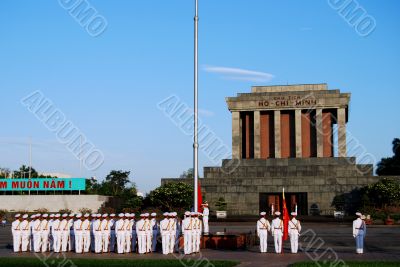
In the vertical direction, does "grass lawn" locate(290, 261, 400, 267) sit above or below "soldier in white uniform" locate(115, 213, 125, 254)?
below

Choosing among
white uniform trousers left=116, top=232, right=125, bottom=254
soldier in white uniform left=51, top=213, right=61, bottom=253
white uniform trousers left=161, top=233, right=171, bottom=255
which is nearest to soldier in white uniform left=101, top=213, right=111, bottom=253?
white uniform trousers left=116, top=232, right=125, bottom=254

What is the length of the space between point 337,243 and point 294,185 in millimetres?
21797

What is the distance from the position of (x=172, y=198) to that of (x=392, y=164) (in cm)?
4747

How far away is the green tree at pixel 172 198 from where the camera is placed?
45.8 m

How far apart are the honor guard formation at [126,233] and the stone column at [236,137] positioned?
28957mm

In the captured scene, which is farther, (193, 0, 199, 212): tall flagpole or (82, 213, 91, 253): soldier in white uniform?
(82, 213, 91, 253): soldier in white uniform

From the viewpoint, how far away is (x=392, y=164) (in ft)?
274

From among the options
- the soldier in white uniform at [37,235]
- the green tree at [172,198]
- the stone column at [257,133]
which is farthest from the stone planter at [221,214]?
the soldier in white uniform at [37,235]

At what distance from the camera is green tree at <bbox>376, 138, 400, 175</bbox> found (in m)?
82.1

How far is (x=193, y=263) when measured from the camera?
19.5 metres

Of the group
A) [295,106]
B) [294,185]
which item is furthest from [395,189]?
[295,106]

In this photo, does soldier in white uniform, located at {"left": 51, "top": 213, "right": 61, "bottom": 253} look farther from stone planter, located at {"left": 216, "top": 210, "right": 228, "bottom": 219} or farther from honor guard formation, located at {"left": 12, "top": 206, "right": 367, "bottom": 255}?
stone planter, located at {"left": 216, "top": 210, "right": 228, "bottom": 219}

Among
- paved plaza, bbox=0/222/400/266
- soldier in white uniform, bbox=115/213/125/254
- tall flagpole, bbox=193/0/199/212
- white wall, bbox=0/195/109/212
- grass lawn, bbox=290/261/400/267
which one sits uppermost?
tall flagpole, bbox=193/0/199/212

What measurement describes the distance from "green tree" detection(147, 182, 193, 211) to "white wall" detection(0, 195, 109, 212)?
9.09 m
